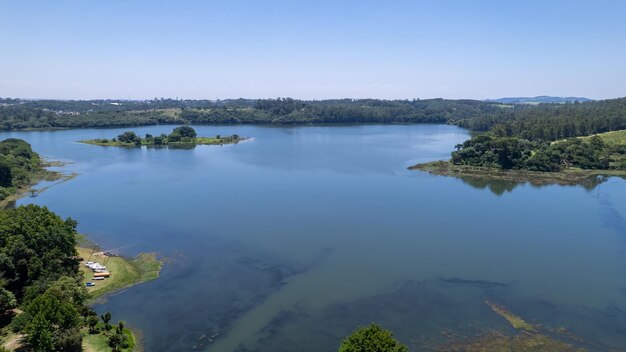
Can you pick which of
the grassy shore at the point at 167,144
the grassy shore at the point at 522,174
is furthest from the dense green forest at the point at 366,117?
the grassy shore at the point at 167,144

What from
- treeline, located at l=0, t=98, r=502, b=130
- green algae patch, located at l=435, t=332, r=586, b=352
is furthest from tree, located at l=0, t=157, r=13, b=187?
treeline, located at l=0, t=98, r=502, b=130

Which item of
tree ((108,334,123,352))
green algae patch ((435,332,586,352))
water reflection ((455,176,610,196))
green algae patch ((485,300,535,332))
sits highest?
water reflection ((455,176,610,196))

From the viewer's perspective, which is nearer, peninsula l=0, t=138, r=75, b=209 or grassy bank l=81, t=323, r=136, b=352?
grassy bank l=81, t=323, r=136, b=352

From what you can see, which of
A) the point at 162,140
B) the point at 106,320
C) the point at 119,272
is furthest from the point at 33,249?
the point at 162,140

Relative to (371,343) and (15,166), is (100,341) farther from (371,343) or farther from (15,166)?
(15,166)

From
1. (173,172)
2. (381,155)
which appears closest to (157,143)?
(173,172)

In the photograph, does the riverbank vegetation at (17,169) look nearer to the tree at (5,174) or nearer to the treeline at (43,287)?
the tree at (5,174)

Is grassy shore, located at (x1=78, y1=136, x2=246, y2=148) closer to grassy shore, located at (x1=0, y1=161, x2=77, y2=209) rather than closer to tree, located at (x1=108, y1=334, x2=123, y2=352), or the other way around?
grassy shore, located at (x1=0, y1=161, x2=77, y2=209)

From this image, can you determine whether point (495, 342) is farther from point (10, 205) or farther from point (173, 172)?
point (173, 172)
